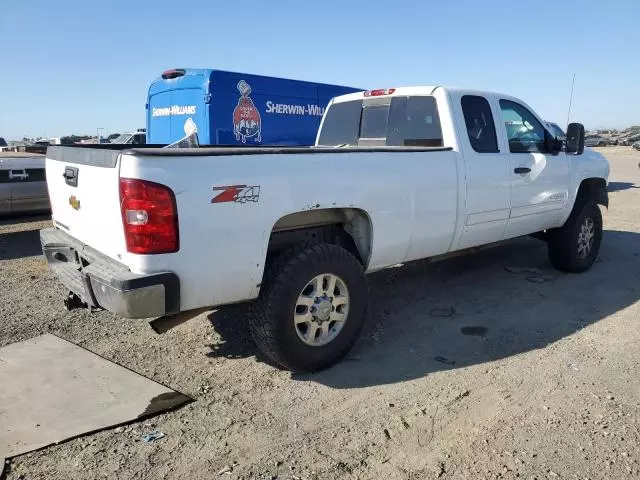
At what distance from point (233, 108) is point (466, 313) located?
6607 millimetres

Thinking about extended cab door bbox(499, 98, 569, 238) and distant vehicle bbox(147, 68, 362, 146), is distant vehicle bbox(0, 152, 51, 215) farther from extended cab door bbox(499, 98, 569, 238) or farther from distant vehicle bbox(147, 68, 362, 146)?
extended cab door bbox(499, 98, 569, 238)

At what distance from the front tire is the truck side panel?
7.3 inches

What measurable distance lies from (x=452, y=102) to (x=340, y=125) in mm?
1381

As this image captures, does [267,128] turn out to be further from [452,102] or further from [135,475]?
[135,475]

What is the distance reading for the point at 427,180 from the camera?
4246 millimetres

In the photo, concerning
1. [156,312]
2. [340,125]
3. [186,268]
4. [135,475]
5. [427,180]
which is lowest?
[135,475]

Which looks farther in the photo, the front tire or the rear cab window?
the rear cab window

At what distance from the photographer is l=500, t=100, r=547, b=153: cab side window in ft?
17.6

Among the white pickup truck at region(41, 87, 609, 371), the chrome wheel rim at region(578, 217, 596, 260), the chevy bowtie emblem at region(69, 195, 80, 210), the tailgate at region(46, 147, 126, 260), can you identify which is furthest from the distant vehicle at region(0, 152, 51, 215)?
the chrome wheel rim at region(578, 217, 596, 260)

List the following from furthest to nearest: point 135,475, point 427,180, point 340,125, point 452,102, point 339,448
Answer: point 340,125 < point 452,102 < point 427,180 < point 339,448 < point 135,475

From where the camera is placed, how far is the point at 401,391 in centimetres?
357

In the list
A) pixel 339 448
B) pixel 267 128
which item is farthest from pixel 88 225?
pixel 267 128

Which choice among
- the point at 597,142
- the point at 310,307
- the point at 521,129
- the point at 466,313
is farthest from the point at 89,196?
the point at 597,142

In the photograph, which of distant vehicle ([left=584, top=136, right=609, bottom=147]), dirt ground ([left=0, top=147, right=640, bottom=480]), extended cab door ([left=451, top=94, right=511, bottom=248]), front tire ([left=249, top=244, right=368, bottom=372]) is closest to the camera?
dirt ground ([left=0, top=147, right=640, bottom=480])
